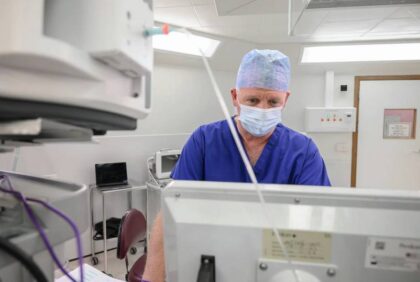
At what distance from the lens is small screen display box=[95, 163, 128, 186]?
270 cm

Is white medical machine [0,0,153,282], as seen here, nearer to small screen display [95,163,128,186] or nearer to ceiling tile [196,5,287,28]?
ceiling tile [196,5,287,28]

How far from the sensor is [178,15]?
2.37 metres

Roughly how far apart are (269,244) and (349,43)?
3291 mm

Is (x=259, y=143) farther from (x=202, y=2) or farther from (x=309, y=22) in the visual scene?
(x=309, y=22)

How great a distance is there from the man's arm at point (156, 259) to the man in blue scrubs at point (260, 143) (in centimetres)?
34

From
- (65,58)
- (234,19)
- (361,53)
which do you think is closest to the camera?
(65,58)

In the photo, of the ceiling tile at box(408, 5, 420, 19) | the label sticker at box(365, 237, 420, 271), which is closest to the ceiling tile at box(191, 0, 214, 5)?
the ceiling tile at box(408, 5, 420, 19)

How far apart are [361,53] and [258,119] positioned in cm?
310

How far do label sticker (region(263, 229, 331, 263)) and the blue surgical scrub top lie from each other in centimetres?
61

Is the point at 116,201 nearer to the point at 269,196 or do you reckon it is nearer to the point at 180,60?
the point at 180,60

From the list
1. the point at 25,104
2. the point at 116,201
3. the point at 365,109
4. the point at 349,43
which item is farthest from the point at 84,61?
the point at 365,109

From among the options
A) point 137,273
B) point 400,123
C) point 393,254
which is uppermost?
point 400,123

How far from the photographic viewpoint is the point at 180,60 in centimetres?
331

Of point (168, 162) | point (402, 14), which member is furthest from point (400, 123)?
point (168, 162)
